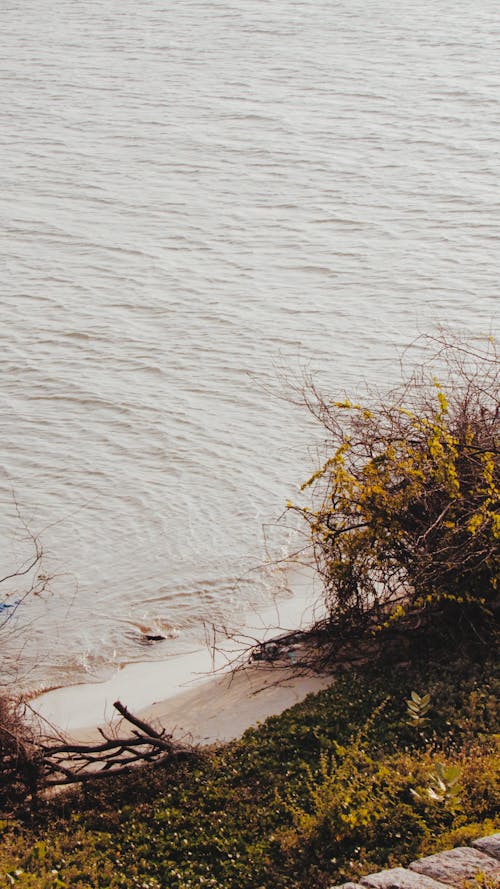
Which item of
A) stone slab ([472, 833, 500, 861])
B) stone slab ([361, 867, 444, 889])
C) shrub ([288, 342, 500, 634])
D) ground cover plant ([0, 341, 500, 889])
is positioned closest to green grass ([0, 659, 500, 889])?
ground cover plant ([0, 341, 500, 889])

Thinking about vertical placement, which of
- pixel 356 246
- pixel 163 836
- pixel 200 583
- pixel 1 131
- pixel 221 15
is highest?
pixel 221 15

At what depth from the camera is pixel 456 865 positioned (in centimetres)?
459

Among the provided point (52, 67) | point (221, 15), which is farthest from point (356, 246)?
point (221, 15)

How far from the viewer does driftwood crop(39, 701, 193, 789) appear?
6.38 m

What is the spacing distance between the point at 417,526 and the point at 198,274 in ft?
37.4

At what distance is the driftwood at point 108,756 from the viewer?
638 centimetres

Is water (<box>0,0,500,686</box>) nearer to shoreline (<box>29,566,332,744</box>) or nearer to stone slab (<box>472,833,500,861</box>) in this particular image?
shoreline (<box>29,566,332,744</box>)

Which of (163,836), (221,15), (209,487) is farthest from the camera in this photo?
(221,15)

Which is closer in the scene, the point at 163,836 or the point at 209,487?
the point at 163,836

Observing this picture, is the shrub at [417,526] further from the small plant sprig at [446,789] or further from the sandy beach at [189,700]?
the small plant sprig at [446,789]

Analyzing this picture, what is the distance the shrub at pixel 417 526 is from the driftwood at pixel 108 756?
1.71 m

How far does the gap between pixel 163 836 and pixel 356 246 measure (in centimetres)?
1518

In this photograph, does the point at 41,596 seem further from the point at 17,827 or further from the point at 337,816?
the point at 337,816

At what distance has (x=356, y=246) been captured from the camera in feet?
63.7
